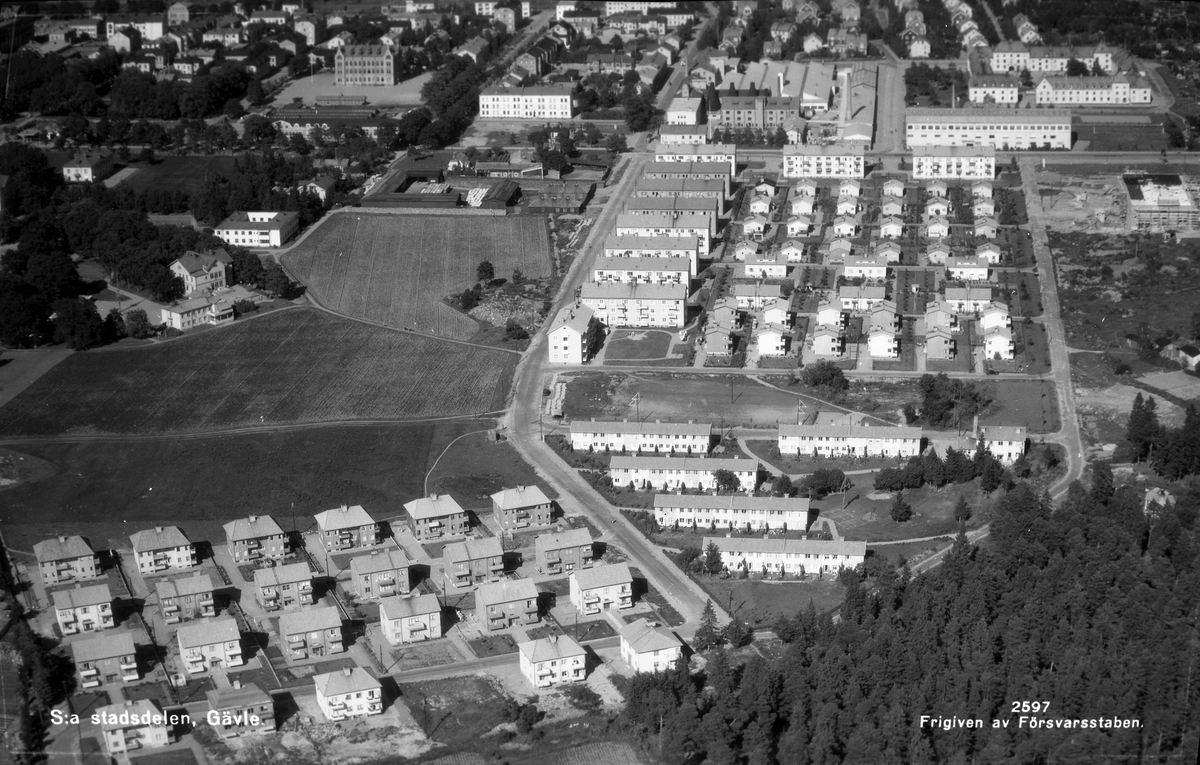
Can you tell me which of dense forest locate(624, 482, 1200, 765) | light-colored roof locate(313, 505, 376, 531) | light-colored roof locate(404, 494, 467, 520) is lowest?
light-colored roof locate(313, 505, 376, 531)

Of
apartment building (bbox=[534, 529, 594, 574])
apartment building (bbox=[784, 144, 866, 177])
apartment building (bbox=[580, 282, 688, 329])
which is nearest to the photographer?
apartment building (bbox=[534, 529, 594, 574])

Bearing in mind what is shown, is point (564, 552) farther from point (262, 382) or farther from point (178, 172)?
point (178, 172)

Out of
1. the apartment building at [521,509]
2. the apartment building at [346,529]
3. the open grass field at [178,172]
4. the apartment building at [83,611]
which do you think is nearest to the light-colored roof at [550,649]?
the apartment building at [521,509]

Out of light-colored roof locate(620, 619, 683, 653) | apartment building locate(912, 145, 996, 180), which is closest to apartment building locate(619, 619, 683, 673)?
light-colored roof locate(620, 619, 683, 653)

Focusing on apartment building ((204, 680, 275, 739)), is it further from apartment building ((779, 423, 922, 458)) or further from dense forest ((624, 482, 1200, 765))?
apartment building ((779, 423, 922, 458))

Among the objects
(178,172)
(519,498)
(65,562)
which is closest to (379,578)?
(519,498)

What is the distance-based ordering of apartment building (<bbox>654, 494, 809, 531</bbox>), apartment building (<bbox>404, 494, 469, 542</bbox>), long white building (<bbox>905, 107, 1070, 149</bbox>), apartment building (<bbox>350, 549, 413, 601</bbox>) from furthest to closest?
1. long white building (<bbox>905, 107, 1070, 149</bbox>)
2. apartment building (<bbox>404, 494, 469, 542</bbox>)
3. apartment building (<bbox>654, 494, 809, 531</bbox>)
4. apartment building (<bbox>350, 549, 413, 601</bbox>)

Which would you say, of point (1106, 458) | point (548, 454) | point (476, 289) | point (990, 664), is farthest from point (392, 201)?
point (990, 664)
